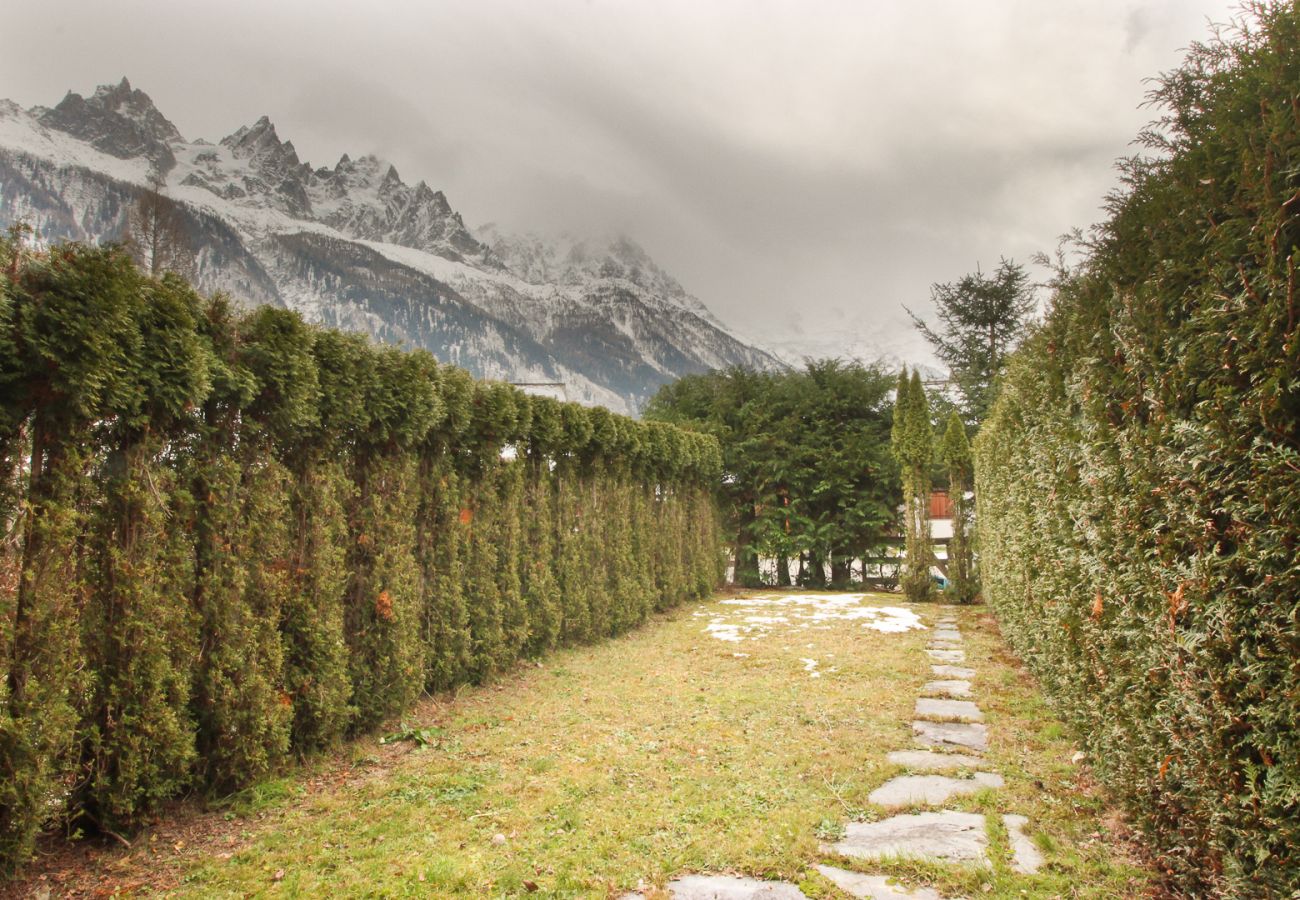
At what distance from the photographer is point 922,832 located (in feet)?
10.8

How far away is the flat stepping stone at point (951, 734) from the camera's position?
4777 millimetres

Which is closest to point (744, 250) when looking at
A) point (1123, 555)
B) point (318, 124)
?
point (318, 124)

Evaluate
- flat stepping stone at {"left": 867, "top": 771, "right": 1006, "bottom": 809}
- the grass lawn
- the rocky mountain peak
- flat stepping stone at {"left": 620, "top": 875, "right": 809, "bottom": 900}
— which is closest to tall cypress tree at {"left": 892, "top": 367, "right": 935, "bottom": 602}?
the grass lawn

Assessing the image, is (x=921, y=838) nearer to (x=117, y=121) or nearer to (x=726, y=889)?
(x=726, y=889)

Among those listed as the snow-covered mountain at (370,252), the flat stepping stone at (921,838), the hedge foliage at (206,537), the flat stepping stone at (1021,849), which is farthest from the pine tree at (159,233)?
the flat stepping stone at (1021,849)

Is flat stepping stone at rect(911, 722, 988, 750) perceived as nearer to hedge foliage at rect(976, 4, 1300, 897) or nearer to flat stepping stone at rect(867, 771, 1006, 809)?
flat stepping stone at rect(867, 771, 1006, 809)

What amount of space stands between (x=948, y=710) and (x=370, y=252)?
51282 millimetres

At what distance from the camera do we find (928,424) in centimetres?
1448

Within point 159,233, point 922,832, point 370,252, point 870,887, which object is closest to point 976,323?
point 922,832

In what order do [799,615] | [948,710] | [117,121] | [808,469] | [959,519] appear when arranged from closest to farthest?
[948,710], [799,615], [959,519], [808,469], [117,121]

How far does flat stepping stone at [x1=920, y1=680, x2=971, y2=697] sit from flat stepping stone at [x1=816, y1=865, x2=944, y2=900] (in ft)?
12.4

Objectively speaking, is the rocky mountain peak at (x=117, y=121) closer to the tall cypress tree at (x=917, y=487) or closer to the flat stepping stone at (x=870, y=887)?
the tall cypress tree at (x=917, y=487)

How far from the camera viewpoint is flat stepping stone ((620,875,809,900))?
272cm

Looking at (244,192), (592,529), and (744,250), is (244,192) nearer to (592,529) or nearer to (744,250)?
(744,250)
